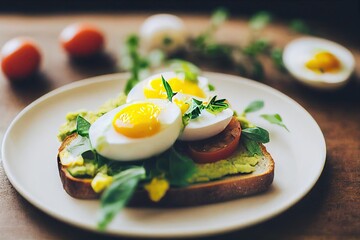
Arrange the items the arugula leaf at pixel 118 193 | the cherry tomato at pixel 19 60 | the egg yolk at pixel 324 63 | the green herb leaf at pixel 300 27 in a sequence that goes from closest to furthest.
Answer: the arugula leaf at pixel 118 193 → the egg yolk at pixel 324 63 → the cherry tomato at pixel 19 60 → the green herb leaf at pixel 300 27

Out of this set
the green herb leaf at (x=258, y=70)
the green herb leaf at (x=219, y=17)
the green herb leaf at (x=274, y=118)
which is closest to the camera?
the green herb leaf at (x=274, y=118)

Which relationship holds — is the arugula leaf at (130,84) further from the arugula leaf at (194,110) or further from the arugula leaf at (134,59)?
the arugula leaf at (194,110)

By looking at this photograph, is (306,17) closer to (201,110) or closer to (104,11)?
(104,11)

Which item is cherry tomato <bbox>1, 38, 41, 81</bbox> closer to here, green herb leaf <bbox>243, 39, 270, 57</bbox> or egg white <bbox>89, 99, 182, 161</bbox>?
egg white <bbox>89, 99, 182, 161</bbox>

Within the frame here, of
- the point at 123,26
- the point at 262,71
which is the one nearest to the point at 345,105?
the point at 262,71

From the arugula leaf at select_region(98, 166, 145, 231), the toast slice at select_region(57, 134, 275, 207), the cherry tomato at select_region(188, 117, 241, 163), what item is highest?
the arugula leaf at select_region(98, 166, 145, 231)

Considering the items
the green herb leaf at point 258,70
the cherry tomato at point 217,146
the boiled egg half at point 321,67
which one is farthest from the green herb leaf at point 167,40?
the cherry tomato at point 217,146

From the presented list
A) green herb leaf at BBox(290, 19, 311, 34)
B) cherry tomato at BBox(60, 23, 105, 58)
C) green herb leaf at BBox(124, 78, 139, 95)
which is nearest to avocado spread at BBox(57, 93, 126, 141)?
green herb leaf at BBox(124, 78, 139, 95)
